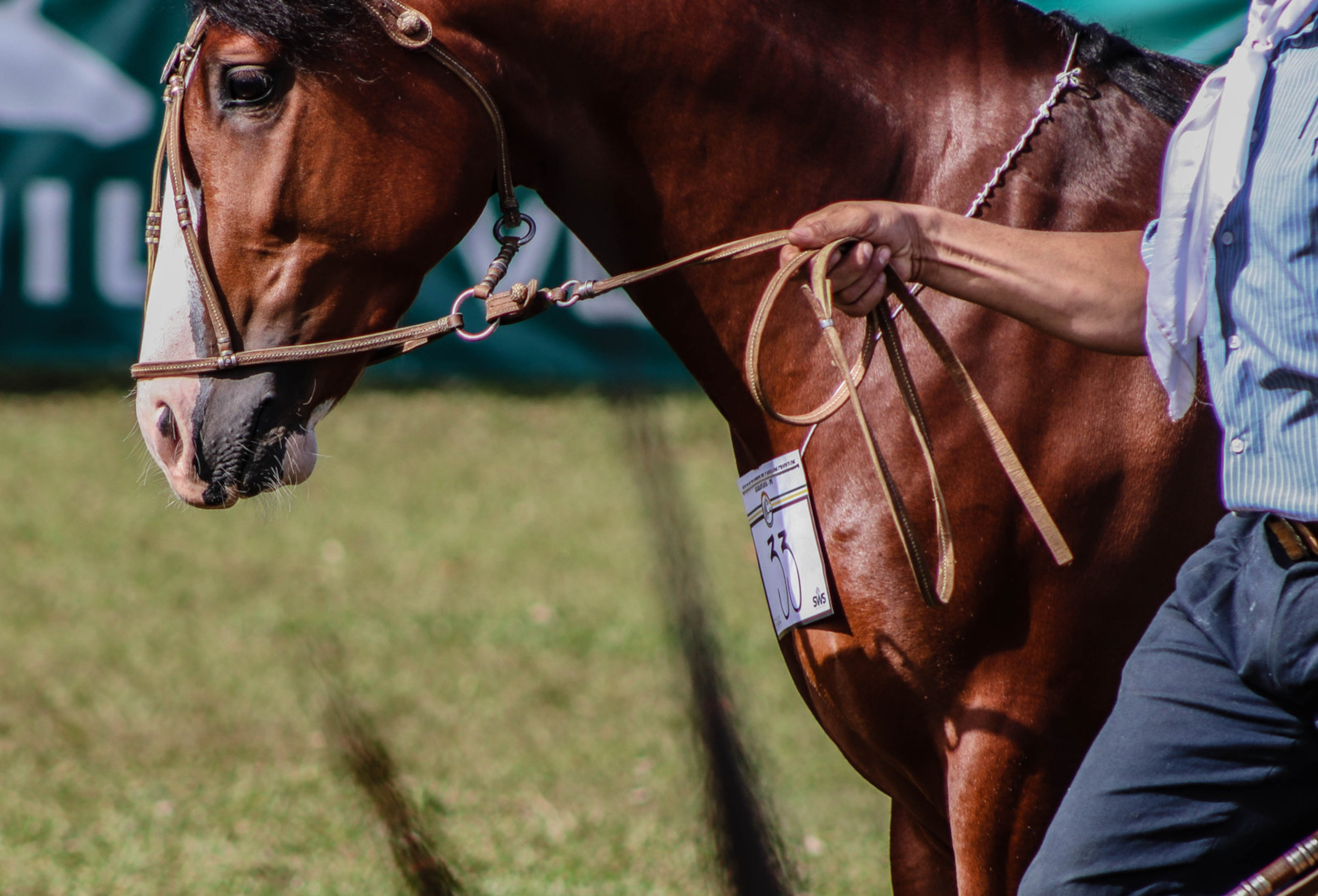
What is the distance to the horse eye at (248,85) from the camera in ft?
5.95

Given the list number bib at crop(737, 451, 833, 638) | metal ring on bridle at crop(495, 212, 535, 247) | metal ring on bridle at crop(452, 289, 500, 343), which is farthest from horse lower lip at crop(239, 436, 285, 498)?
number bib at crop(737, 451, 833, 638)

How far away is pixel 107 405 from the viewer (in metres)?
8.58

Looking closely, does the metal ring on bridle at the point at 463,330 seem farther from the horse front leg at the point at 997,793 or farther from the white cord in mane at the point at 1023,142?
the horse front leg at the point at 997,793

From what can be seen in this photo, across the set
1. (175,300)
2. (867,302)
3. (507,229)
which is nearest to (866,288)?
(867,302)

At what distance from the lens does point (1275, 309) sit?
52.7 inches

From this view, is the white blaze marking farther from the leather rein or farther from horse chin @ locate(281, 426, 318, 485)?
horse chin @ locate(281, 426, 318, 485)

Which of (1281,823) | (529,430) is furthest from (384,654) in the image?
(1281,823)

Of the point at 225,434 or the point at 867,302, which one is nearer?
the point at 867,302

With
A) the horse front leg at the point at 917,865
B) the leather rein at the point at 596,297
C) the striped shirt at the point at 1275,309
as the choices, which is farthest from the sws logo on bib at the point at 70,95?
the striped shirt at the point at 1275,309

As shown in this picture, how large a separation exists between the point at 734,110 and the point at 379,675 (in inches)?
141

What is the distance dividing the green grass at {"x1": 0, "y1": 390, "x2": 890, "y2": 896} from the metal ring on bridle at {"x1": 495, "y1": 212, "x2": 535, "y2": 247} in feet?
1.30

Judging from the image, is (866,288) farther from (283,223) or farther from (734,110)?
(283,223)

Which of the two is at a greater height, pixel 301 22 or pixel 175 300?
pixel 301 22

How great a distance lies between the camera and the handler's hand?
5.13 ft
